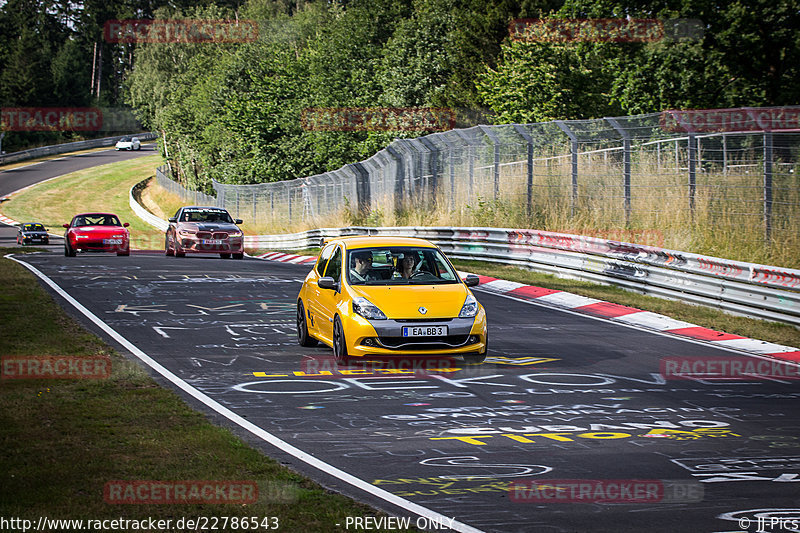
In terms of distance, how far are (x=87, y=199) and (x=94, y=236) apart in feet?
184

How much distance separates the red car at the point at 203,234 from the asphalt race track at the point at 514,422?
13653 millimetres

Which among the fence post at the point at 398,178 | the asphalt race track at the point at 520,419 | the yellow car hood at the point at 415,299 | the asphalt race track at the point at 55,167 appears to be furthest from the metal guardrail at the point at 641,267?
the asphalt race track at the point at 55,167

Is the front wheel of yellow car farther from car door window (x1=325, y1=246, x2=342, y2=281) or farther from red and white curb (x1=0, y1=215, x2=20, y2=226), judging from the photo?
red and white curb (x1=0, y1=215, x2=20, y2=226)

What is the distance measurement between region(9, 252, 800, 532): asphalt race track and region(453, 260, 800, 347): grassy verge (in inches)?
54.3

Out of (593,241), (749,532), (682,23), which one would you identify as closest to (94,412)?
(749,532)

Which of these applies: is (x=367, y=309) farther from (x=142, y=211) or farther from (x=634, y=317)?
(x=142, y=211)

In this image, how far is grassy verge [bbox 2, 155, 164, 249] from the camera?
7031cm

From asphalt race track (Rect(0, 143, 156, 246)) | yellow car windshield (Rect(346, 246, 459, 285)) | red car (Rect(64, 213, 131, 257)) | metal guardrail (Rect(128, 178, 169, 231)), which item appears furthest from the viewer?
asphalt race track (Rect(0, 143, 156, 246))

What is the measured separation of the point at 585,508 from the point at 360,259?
21.7 feet

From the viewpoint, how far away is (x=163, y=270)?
2452 cm

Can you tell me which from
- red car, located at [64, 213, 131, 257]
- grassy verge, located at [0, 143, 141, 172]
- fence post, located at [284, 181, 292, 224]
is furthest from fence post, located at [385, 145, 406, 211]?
grassy verge, located at [0, 143, 141, 172]

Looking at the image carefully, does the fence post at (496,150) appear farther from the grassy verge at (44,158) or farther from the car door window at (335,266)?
the grassy verge at (44,158)

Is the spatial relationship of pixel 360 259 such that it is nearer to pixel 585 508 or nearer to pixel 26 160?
pixel 585 508

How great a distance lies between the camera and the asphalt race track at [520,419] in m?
6.23
